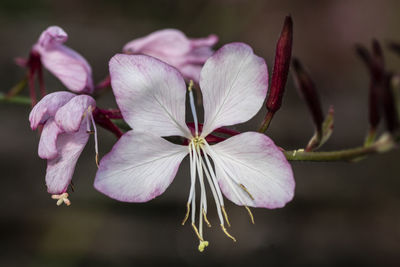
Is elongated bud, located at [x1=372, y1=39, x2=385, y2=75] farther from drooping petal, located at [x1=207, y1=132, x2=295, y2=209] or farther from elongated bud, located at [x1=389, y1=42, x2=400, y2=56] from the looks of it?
drooping petal, located at [x1=207, y1=132, x2=295, y2=209]

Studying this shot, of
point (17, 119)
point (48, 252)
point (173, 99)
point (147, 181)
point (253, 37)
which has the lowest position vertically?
point (48, 252)

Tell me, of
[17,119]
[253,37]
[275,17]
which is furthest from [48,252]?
[275,17]

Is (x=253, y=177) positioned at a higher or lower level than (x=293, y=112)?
higher

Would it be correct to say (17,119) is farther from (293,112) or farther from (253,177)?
(253,177)

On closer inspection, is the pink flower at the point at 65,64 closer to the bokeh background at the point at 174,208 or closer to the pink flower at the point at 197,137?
the pink flower at the point at 197,137

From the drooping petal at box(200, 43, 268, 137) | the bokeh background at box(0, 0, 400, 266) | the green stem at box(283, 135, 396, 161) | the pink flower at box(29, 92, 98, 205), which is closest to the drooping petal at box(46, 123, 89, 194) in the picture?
the pink flower at box(29, 92, 98, 205)

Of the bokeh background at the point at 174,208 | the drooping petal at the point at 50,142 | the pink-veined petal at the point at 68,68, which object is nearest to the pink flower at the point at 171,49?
the pink-veined petal at the point at 68,68
